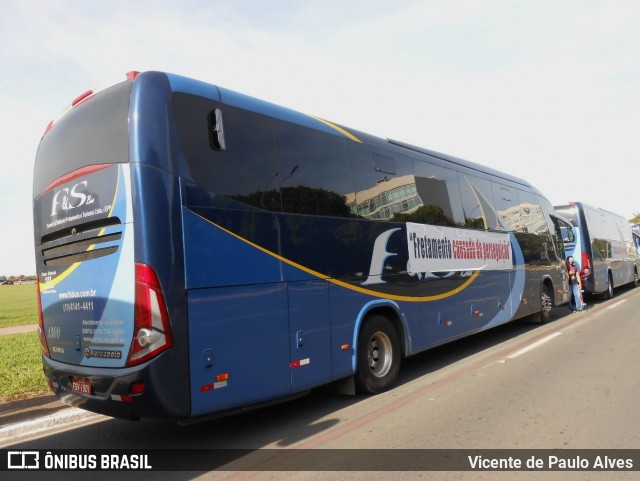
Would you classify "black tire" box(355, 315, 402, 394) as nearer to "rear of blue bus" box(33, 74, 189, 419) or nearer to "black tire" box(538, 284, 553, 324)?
"rear of blue bus" box(33, 74, 189, 419)

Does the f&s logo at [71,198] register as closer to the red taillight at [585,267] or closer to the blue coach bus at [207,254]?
the blue coach bus at [207,254]

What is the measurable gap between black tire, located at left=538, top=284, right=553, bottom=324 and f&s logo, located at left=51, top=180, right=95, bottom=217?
11.1 m

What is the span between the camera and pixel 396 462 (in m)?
4.20

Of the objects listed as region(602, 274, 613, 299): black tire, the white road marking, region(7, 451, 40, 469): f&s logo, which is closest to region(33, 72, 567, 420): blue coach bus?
region(7, 451, 40, 469): f&s logo

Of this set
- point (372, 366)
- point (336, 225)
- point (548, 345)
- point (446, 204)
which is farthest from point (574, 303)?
point (336, 225)

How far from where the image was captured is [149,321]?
403 cm

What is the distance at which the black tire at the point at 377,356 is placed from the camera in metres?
6.21

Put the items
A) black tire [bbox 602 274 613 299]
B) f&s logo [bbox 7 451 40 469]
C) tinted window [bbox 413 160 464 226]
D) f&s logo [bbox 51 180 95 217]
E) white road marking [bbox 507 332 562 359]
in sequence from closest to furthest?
f&s logo [bbox 51 180 95 217] < f&s logo [bbox 7 451 40 469] < tinted window [bbox 413 160 464 226] < white road marking [bbox 507 332 562 359] < black tire [bbox 602 274 613 299]

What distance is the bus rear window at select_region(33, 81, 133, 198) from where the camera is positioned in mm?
4375

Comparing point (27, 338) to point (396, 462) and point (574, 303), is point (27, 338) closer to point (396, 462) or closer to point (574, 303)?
point (396, 462)

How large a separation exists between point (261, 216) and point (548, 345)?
6950mm

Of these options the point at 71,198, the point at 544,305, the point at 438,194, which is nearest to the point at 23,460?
the point at 71,198

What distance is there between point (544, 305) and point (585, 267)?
197 inches

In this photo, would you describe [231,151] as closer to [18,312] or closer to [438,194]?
[438,194]
